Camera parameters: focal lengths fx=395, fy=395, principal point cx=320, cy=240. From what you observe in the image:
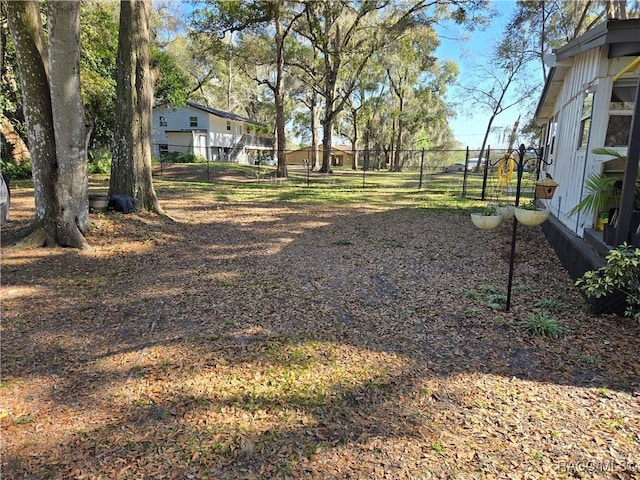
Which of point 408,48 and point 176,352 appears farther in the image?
point 408,48

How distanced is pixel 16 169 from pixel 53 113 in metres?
11.8

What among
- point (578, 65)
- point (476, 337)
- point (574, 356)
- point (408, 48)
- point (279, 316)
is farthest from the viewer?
point (408, 48)

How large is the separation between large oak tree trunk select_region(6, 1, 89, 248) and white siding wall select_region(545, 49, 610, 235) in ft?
23.1

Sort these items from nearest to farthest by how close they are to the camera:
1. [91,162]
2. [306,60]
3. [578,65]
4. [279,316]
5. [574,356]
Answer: [574,356]
[279,316]
[578,65]
[91,162]
[306,60]

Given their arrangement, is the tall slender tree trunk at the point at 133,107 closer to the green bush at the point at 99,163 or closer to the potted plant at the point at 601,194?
the potted plant at the point at 601,194

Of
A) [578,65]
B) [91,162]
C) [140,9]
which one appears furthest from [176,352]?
[91,162]

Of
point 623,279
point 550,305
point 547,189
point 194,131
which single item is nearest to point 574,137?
point 547,189

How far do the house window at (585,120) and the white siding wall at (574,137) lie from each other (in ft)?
0.34

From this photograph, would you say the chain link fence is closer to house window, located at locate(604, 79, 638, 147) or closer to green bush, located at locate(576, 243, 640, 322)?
house window, located at locate(604, 79, 638, 147)

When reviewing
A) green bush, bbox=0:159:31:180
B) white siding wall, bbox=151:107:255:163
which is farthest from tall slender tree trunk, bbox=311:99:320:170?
green bush, bbox=0:159:31:180

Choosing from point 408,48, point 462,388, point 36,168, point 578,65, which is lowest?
point 462,388

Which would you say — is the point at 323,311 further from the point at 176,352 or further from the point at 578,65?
the point at 578,65

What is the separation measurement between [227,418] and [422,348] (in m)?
1.67

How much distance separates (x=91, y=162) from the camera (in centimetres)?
1761
